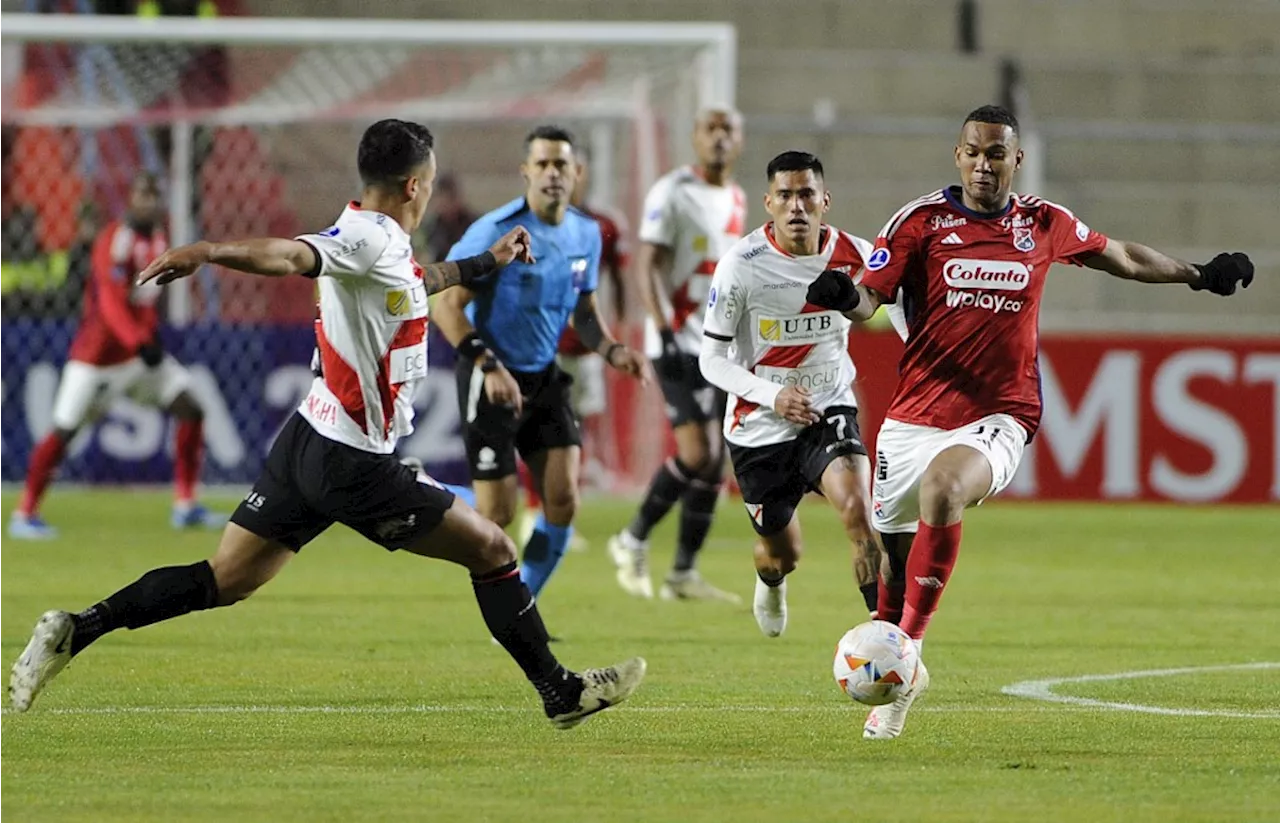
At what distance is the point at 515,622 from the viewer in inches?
289

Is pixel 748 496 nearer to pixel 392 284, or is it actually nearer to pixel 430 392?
pixel 392 284

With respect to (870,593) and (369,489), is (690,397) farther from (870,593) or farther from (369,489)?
(369,489)

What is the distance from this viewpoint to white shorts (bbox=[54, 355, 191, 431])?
15.9 meters

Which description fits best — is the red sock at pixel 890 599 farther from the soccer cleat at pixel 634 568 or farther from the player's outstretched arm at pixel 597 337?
the soccer cleat at pixel 634 568

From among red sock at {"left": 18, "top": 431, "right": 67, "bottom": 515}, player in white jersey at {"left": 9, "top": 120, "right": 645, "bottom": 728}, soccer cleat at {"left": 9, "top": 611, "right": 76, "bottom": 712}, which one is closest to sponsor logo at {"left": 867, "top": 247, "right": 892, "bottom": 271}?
player in white jersey at {"left": 9, "top": 120, "right": 645, "bottom": 728}

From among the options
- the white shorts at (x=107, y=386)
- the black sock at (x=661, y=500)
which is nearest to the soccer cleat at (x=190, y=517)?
the white shorts at (x=107, y=386)

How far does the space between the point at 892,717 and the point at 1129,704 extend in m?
1.24

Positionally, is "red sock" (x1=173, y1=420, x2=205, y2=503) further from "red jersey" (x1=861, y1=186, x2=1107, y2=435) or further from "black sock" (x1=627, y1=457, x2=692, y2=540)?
"red jersey" (x1=861, y1=186, x2=1107, y2=435)

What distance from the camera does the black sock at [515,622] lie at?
7.31 m

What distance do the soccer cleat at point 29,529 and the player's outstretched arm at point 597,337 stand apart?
6333 mm

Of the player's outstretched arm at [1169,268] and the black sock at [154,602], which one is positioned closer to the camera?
the black sock at [154,602]

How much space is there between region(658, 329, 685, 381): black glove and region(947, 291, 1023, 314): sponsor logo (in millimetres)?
4355

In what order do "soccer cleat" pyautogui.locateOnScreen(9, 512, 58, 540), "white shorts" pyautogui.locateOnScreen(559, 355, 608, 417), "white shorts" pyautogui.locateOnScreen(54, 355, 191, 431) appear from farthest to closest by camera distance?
"white shorts" pyautogui.locateOnScreen(54, 355, 191, 431), "soccer cleat" pyautogui.locateOnScreen(9, 512, 58, 540), "white shorts" pyautogui.locateOnScreen(559, 355, 608, 417)

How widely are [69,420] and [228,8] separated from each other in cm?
787
